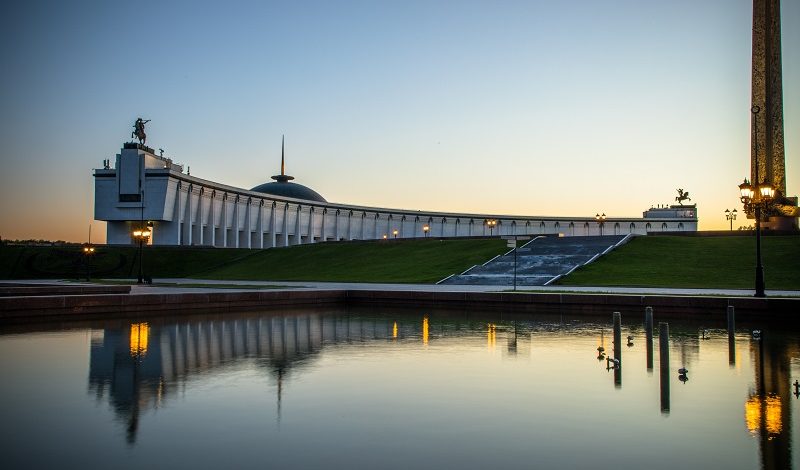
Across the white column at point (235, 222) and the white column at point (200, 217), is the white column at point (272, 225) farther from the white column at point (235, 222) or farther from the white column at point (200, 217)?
the white column at point (200, 217)

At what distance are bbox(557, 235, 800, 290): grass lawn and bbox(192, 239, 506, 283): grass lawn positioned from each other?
9614mm

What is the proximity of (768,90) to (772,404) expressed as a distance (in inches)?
1677

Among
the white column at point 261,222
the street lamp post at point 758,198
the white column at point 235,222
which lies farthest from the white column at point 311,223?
the street lamp post at point 758,198

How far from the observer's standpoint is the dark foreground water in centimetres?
837

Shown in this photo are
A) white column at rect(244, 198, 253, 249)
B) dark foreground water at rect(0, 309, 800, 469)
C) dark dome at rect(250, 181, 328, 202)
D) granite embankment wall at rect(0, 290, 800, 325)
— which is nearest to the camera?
dark foreground water at rect(0, 309, 800, 469)

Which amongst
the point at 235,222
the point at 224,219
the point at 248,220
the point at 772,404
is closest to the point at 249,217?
the point at 248,220

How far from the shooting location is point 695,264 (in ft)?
141

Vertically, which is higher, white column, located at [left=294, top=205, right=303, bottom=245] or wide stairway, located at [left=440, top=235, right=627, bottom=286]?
white column, located at [left=294, top=205, right=303, bottom=245]

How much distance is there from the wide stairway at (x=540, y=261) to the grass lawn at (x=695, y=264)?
1325 mm

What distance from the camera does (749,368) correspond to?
14.5 meters

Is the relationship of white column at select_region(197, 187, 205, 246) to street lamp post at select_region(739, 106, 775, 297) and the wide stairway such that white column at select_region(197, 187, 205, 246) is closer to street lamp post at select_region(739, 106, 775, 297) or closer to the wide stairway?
the wide stairway

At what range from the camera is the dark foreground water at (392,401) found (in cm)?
837

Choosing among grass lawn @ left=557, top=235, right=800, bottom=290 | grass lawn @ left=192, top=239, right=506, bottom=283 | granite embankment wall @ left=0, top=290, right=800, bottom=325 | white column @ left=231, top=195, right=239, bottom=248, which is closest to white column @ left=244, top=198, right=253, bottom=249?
white column @ left=231, top=195, right=239, bottom=248

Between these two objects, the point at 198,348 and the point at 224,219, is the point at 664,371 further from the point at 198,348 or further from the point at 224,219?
the point at 224,219
